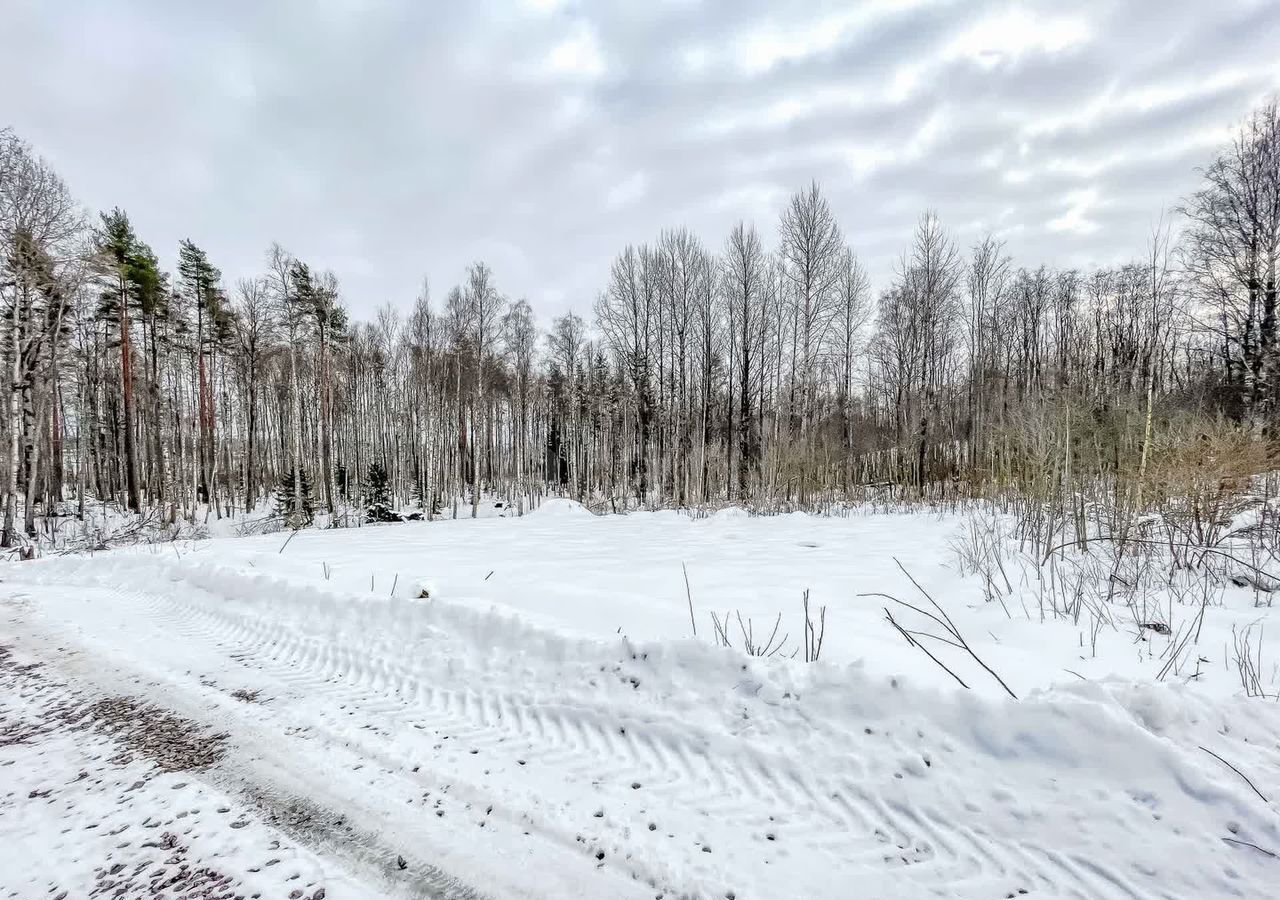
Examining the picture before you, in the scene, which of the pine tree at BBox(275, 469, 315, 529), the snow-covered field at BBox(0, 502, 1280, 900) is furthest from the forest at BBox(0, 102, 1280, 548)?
the snow-covered field at BBox(0, 502, 1280, 900)

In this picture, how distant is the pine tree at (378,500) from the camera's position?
19.5 m

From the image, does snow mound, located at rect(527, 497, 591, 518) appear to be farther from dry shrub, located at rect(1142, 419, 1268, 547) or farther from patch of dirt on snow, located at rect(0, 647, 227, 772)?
Result: dry shrub, located at rect(1142, 419, 1268, 547)

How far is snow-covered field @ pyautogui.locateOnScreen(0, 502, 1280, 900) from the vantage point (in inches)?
73.1

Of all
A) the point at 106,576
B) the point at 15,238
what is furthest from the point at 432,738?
the point at 15,238

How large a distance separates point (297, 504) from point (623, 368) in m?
16.9

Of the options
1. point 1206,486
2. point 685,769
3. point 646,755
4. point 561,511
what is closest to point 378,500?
point 561,511

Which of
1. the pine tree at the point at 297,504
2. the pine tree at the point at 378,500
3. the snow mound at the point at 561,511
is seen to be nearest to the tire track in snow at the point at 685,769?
the snow mound at the point at 561,511

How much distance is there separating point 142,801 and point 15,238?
1877cm

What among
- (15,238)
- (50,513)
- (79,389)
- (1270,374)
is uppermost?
(15,238)

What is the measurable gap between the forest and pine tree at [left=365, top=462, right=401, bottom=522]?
230mm

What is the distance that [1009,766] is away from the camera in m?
2.18

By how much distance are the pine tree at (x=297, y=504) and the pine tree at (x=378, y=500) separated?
208 cm

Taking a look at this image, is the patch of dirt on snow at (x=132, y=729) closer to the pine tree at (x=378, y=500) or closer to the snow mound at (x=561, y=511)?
the snow mound at (x=561, y=511)

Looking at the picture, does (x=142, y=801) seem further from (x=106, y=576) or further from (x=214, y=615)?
(x=106, y=576)
